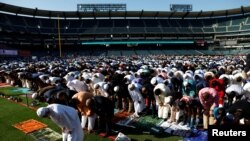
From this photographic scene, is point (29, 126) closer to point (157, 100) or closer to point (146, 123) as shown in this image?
point (146, 123)

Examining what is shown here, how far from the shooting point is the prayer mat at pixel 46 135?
8.91 m

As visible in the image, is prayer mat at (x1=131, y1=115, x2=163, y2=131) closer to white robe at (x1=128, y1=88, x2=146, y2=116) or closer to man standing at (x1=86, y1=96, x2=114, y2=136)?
white robe at (x1=128, y1=88, x2=146, y2=116)

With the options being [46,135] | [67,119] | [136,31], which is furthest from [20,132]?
[136,31]

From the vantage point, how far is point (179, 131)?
8922mm

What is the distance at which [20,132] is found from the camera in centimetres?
962

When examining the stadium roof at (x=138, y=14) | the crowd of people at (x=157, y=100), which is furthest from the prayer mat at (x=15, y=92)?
the stadium roof at (x=138, y=14)

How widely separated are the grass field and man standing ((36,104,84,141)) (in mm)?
2174

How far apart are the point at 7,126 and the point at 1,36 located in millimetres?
49067

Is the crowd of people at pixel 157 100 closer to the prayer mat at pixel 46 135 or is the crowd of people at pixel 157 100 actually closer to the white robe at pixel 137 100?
the white robe at pixel 137 100

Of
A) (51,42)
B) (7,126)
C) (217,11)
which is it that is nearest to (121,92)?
(7,126)

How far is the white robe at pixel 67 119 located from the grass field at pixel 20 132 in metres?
2.17

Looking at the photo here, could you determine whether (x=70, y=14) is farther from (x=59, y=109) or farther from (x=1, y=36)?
(x=59, y=109)

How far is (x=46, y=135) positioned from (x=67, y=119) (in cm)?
331

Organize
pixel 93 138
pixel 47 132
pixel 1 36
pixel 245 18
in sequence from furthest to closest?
pixel 245 18
pixel 1 36
pixel 47 132
pixel 93 138
